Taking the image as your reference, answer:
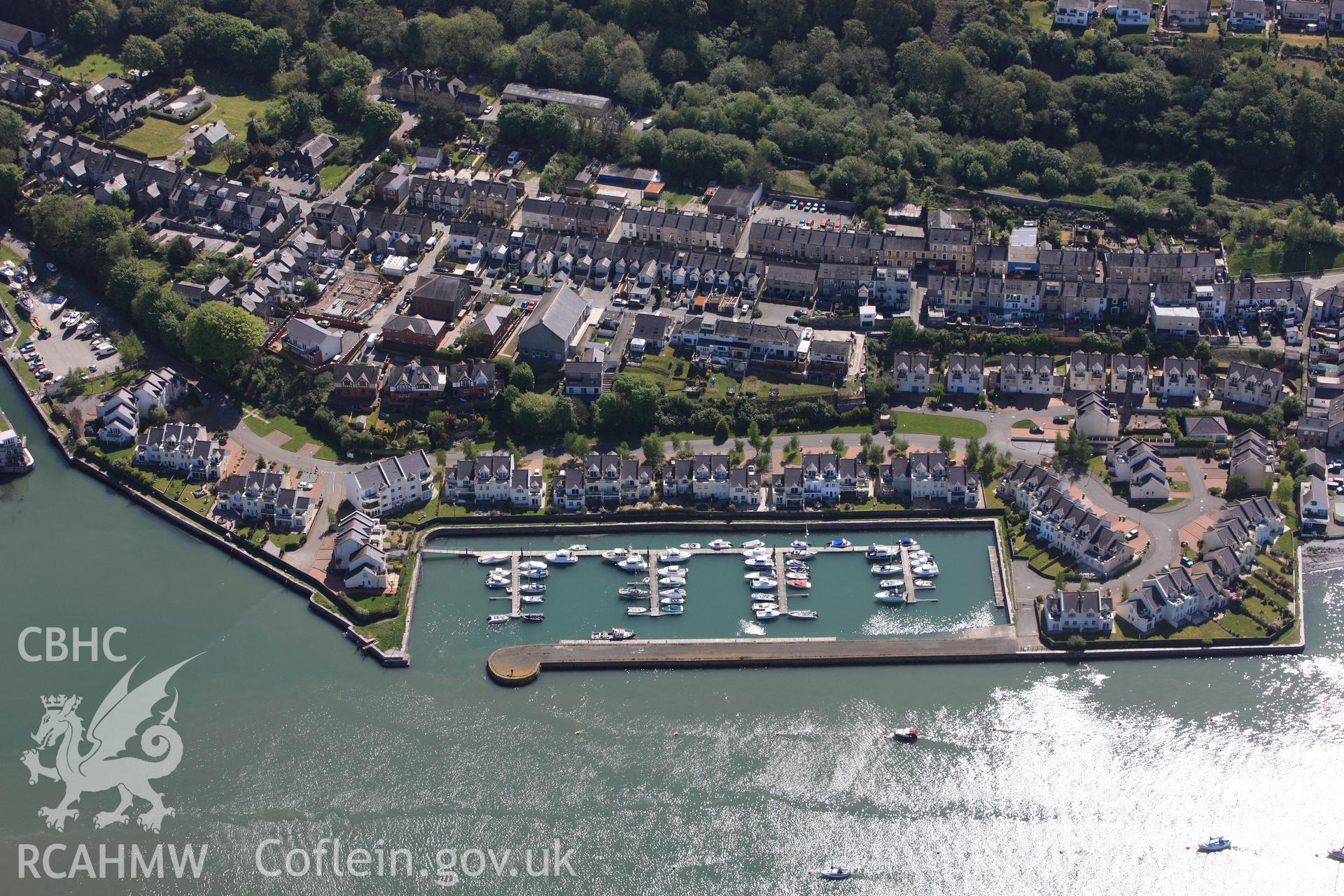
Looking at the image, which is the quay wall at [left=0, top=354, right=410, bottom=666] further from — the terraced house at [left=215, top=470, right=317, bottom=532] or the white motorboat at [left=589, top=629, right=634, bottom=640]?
the white motorboat at [left=589, top=629, right=634, bottom=640]

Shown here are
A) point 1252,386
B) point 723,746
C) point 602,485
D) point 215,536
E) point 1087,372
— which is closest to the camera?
point 723,746

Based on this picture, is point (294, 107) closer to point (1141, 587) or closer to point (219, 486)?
point (219, 486)

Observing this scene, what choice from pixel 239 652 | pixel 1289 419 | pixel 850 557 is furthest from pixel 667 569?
pixel 1289 419

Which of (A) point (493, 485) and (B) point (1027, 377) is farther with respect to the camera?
(B) point (1027, 377)

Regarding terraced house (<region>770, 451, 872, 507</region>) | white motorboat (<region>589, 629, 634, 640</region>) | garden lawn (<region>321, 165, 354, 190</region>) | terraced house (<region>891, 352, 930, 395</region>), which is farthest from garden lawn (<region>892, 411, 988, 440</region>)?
garden lawn (<region>321, 165, 354, 190</region>)

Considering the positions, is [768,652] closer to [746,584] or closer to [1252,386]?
[746,584]

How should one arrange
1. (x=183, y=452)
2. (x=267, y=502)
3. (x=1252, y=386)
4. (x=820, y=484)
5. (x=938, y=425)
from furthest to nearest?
(x=1252, y=386) → (x=938, y=425) → (x=183, y=452) → (x=267, y=502) → (x=820, y=484)

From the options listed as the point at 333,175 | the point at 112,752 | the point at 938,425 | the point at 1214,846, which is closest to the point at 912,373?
the point at 938,425
